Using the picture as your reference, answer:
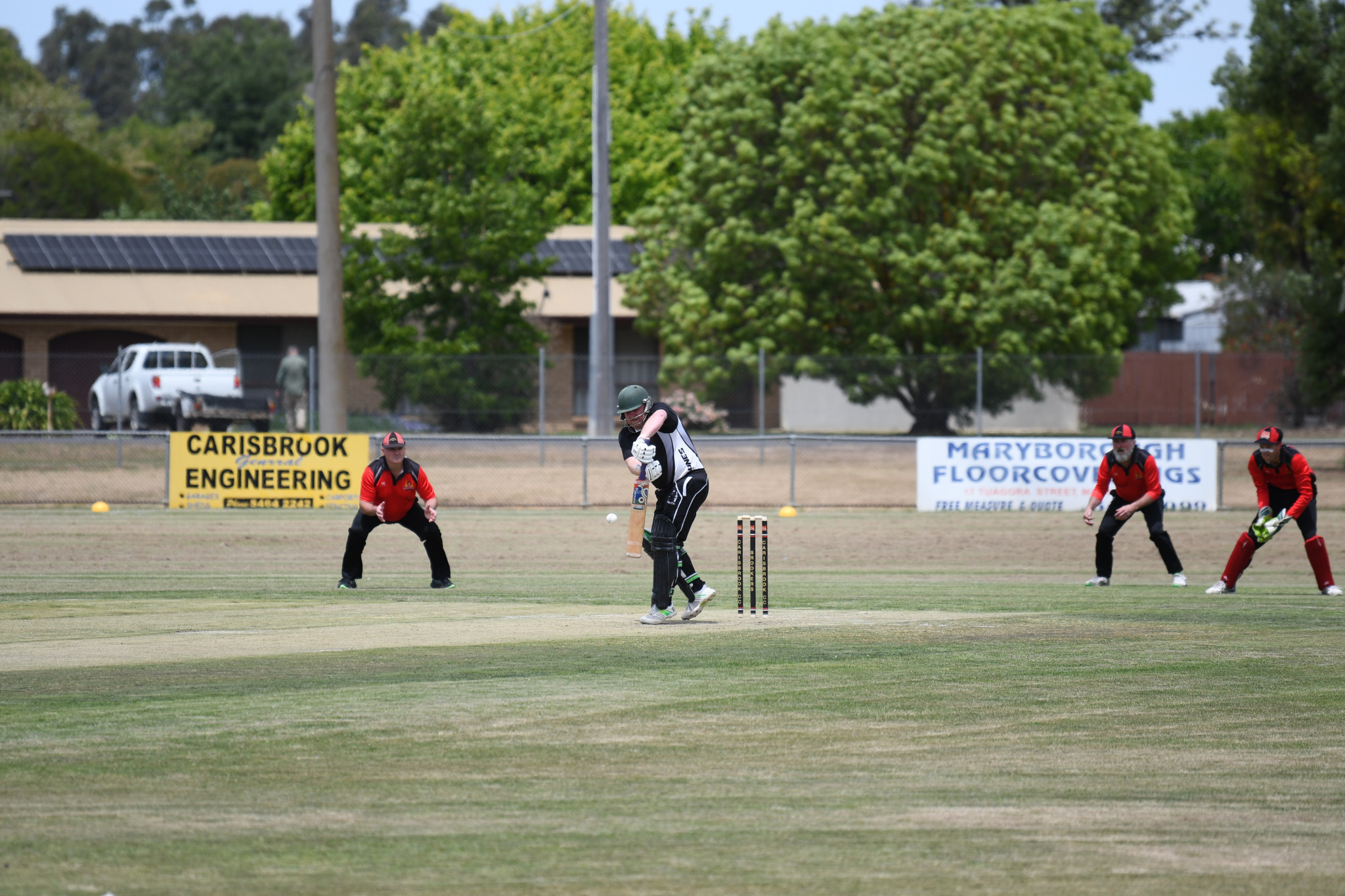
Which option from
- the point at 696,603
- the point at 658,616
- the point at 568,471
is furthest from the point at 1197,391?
the point at 658,616

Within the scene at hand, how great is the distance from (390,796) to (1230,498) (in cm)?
2406

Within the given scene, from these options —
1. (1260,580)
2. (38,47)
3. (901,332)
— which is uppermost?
(38,47)

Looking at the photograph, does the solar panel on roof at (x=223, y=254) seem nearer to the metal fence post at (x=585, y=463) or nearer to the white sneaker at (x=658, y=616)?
the metal fence post at (x=585, y=463)

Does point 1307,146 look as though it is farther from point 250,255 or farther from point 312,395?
point 250,255

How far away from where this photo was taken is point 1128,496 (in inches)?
649

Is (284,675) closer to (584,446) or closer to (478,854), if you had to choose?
(478,854)

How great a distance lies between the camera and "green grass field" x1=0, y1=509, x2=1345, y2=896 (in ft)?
20.3

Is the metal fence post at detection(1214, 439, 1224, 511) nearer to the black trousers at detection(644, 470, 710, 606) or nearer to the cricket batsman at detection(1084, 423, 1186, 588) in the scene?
the cricket batsman at detection(1084, 423, 1186, 588)

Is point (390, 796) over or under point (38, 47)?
under

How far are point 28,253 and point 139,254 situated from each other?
3.07 m

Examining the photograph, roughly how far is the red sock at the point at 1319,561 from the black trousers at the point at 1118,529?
1.33 meters

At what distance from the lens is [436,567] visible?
15.9 metres

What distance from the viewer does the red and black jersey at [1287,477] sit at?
15.4 metres

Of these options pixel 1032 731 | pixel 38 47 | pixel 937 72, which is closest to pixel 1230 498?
pixel 937 72
